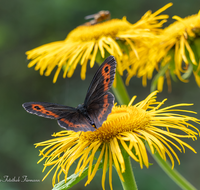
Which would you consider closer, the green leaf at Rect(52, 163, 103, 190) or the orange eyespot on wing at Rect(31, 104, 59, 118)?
the green leaf at Rect(52, 163, 103, 190)

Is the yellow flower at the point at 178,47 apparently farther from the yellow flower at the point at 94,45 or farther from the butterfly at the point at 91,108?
the butterfly at the point at 91,108

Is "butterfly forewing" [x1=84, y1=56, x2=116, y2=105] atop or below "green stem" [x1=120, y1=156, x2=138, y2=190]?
atop

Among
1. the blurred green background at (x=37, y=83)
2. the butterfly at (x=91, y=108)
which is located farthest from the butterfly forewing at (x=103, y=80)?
the blurred green background at (x=37, y=83)

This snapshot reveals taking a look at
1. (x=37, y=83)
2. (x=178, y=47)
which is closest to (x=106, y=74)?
(x=178, y=47)

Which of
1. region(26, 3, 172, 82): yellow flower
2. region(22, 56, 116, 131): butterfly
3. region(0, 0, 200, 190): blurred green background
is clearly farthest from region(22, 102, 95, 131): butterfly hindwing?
region(0, 0, 200, 190): blurred green background

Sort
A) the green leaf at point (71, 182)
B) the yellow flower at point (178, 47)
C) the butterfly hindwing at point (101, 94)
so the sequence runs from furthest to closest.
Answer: the yellow flower at point (178, 47) < the butterfly hindwing at point (101, 94) < the green leaf at point (71, 182)

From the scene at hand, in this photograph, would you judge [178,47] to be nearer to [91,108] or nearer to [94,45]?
[94,45]

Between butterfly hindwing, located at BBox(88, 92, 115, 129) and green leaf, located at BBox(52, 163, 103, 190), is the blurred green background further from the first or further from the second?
green leaf, located at BBox(52, 163, 103, 190)
